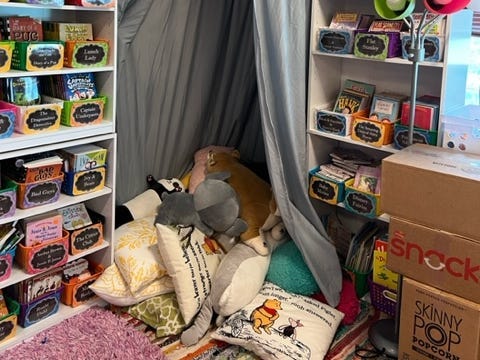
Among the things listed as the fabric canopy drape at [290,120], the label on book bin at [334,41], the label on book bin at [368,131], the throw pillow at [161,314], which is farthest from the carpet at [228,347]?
the label on book bin at [334,41]

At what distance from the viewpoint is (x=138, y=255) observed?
2270mm

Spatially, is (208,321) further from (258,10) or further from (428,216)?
(258,10)

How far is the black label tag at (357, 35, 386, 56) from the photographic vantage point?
6.94ft

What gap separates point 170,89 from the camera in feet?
8.63

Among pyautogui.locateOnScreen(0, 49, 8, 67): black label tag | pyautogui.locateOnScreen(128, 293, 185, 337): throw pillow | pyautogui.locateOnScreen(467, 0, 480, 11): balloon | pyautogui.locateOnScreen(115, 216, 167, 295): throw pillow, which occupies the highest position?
pyautogui.locateOnScreen(467, 0, 480, 11): balloon

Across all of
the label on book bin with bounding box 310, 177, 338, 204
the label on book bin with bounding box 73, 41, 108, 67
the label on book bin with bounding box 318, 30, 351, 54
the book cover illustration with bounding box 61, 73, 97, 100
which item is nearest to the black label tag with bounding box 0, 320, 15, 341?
the book cover illustration with bounding box 61, 73, 97, 100

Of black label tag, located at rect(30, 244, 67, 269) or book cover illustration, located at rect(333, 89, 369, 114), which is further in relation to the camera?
book cover illustration, located at rect(333, 89, 369, 114)

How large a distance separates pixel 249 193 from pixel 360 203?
0.51 meters

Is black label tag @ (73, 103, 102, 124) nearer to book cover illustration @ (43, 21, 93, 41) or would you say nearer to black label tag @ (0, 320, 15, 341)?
book cover illustration @ (43, 21, 93, 41)

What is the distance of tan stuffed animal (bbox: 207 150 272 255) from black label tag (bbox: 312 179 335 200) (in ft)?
0.76

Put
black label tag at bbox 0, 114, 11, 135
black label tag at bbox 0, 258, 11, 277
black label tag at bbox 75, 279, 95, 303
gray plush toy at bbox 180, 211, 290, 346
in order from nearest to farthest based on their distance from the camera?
black label tag at bbox 0, 114, 11, 135 < black label tag at bbox 0, 258, 11, 277 < gray plush toy at bbox 180, 211, 290, 346 < black label tag at bbox 75, 279, 95, 303

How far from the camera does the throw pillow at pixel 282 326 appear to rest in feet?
6.66

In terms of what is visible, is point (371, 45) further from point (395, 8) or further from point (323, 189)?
point (323, 189)

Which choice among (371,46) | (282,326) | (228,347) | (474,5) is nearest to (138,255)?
(228,347)
